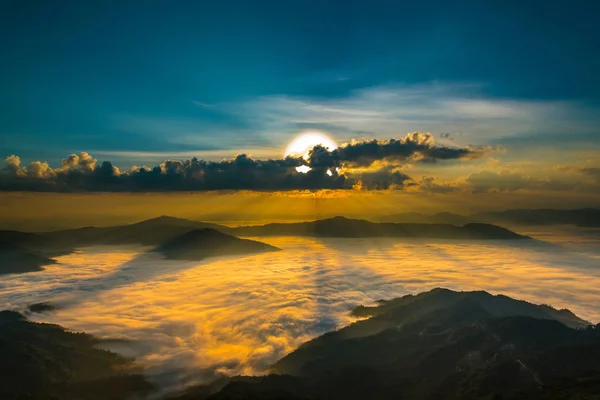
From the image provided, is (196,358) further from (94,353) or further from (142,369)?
(94,353)

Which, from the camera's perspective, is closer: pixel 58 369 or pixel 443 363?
pixel 443 363

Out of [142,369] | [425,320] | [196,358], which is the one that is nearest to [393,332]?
[425,320]

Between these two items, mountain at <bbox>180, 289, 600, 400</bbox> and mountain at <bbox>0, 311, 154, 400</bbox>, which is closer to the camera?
mountain at <bbox>180, 289, 600, 400</bbox>

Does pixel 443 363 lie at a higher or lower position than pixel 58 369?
higher

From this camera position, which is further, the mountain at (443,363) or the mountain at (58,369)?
the mountain at (58,369)
